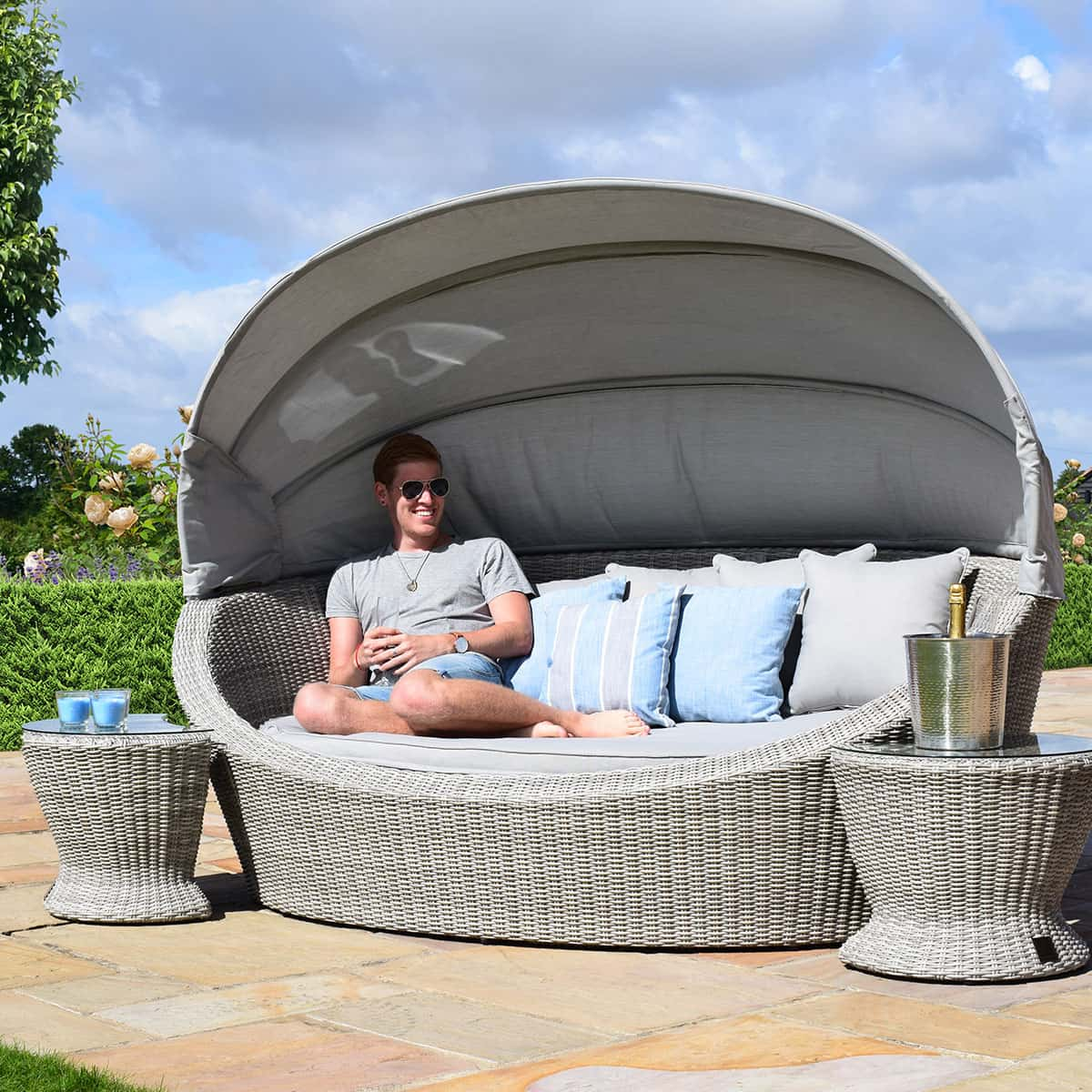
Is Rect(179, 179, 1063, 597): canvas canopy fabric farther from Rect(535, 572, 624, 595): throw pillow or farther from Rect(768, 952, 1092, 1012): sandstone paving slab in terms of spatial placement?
Rect(768, 952, 1092, 1012): sandstone paving slab

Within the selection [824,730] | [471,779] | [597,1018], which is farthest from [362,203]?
[597,1018]

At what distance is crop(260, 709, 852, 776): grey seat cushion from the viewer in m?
3.27

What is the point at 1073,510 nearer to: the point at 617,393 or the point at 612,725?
the point at 617,393

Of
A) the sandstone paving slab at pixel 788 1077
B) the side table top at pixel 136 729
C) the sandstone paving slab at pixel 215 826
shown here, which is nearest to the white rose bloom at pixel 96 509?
the sandstone paving slab at pixel 215 826

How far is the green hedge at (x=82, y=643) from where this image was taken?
664 centimetres

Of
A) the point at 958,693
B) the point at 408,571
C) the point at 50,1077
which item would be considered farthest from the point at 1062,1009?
the point at 408,571

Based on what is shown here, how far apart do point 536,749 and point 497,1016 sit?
2.74 ft

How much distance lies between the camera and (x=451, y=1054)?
237 centimetres

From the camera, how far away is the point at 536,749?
3.35 m

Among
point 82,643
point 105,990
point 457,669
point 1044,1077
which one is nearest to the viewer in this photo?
point 1044,1077

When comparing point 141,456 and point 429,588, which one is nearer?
point 429,588

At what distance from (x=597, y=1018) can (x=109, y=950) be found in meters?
1.21

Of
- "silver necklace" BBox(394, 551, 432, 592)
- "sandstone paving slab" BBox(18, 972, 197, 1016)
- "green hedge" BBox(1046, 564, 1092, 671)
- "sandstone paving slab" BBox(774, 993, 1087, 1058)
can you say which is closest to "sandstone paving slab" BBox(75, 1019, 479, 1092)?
"sandstone paving slab" BBox(18, 972, 197, 1016)

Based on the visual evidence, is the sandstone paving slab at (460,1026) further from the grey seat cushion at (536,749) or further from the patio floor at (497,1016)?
the grey seat cushion at (536,749)
